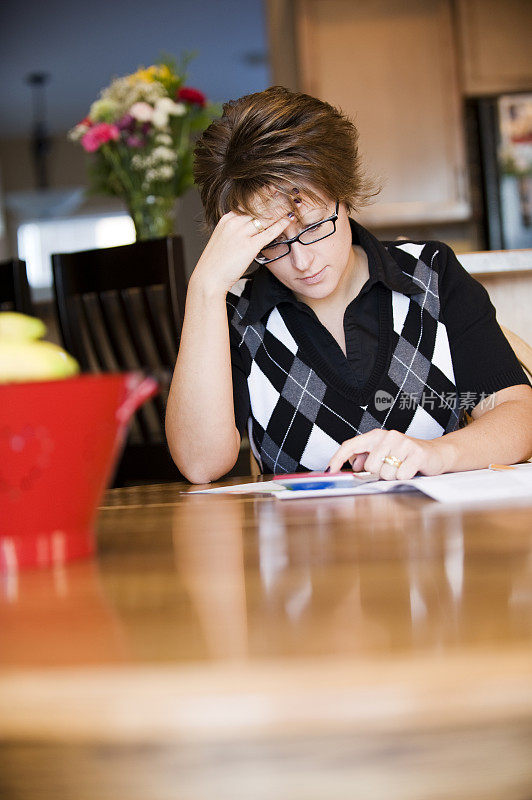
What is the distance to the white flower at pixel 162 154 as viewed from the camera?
2428 millimetres

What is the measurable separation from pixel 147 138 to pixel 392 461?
5.84 ft

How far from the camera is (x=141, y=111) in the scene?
239cm

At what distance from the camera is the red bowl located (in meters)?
0.48

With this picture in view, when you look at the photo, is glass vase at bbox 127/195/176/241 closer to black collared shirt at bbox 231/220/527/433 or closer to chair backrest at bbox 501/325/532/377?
A: black collared shirt at bbox 231/220/527/433

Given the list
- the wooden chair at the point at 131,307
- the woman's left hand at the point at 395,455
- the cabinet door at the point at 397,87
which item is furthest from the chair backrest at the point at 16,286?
the cabinet door at the point at 397,87

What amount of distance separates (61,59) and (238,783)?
267 inches

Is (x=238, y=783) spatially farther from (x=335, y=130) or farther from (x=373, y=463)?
(x=335, y=130)

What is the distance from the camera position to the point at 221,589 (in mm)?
457

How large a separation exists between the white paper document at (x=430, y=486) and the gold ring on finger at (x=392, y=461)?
0.02 metres

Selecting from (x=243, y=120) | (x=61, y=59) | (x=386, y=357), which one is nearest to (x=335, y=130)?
(x=243, y=120)

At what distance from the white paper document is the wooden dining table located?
335 mm

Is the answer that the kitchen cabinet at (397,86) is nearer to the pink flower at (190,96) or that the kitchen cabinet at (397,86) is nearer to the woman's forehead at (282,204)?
the pink flower at (190,96)

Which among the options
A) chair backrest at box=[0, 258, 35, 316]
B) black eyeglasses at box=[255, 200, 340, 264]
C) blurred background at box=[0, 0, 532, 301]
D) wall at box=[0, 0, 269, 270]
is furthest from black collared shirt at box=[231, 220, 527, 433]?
wall at box=[0, 0, 269, 270]

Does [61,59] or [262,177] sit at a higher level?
[61,59]
